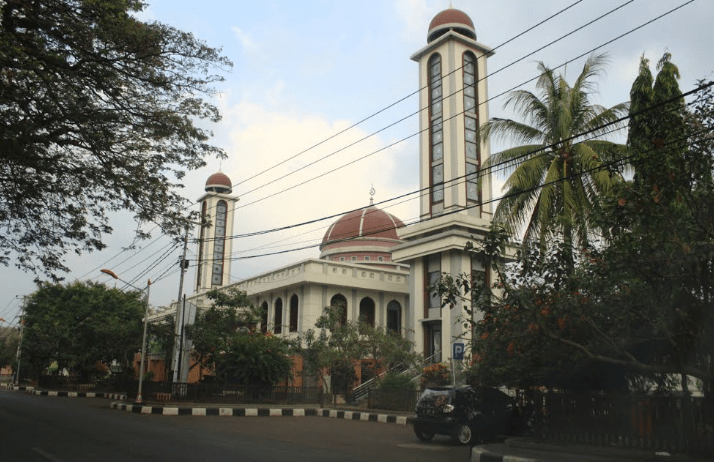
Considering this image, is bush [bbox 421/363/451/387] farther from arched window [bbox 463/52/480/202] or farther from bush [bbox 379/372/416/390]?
arched window [bbox 463/52/480/202]

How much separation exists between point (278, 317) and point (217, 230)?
64.8 feet

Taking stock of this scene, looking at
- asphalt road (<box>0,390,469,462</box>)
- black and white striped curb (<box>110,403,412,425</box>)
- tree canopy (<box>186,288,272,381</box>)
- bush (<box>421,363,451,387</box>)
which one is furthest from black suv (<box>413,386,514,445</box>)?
tree canopy (<box>186,288,272,381</box>)

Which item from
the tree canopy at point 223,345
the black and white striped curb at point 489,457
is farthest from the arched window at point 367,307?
the black and white striped curb at point 489,457

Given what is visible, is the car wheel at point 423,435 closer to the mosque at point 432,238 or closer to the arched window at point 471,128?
the mosque at point 432,238

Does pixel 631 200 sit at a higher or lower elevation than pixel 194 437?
higher

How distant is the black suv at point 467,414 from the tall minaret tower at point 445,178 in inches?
717

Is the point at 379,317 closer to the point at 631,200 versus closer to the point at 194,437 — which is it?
the point at 194,437

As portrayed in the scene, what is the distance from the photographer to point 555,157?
19141 mm

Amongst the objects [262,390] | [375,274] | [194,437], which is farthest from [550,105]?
[375,274]

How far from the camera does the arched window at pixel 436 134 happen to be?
3450 cm

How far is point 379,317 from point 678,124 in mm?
31477

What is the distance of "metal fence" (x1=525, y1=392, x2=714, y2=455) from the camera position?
9.90 metres

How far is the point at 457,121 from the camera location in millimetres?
34156

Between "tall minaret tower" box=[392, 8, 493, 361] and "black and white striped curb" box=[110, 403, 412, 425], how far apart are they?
970 centimetres
